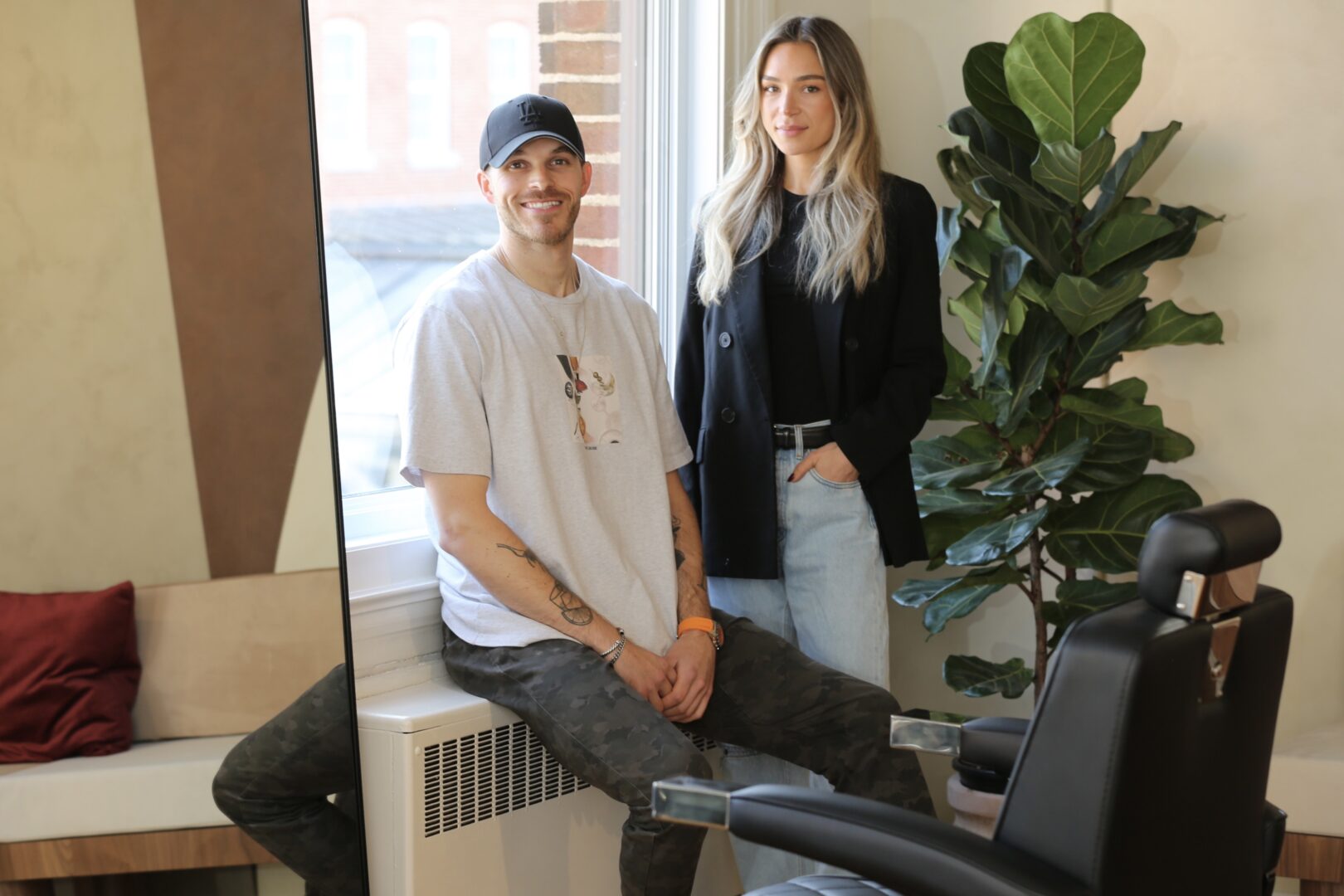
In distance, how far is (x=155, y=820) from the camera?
60.6 inches

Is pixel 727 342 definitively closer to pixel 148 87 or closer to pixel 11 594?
pixel 148 87

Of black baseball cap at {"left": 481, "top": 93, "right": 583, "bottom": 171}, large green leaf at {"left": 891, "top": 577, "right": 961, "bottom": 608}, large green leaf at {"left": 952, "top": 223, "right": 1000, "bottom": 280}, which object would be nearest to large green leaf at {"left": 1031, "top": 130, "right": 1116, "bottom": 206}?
large green leaf at {"left": 952, "top": 223, "right": 1000, "bottom": 280}

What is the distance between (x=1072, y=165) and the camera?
98.9 inches

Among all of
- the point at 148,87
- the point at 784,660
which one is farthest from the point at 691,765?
the point at 148,87

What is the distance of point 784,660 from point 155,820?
3.64 ft

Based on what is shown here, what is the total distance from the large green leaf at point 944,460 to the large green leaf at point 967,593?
210 millimetres

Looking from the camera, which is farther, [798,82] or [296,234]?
[798,82]

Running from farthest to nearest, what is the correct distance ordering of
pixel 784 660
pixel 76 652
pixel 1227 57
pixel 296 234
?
1. pixel 1227 57
2. pixel 784 660
3. pixel 296 234
4. pixel 76 652

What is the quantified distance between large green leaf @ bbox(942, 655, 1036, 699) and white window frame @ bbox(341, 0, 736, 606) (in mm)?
947

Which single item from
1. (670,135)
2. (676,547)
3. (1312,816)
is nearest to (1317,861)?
(1312,816)

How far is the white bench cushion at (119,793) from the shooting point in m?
1.40

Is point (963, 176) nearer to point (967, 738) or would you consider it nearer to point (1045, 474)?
point (1045, 474)

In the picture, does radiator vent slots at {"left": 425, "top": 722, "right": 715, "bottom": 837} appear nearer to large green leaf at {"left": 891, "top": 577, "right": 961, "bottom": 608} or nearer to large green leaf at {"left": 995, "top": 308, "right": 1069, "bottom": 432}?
large green leaf at {"left": 891, "top": 577, "right": 961, "bottom": 608}

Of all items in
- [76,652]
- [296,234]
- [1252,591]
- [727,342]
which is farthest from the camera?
[727,342]
